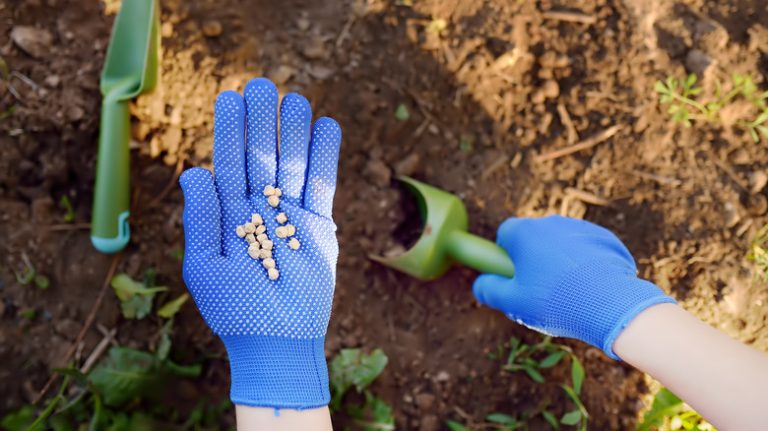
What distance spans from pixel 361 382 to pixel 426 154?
22.9 inches

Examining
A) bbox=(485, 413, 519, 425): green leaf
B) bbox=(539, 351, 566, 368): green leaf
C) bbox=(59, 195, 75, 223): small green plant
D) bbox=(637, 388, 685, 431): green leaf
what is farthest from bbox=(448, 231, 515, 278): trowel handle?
bbox=(59, 195, 75, 223): small green plant

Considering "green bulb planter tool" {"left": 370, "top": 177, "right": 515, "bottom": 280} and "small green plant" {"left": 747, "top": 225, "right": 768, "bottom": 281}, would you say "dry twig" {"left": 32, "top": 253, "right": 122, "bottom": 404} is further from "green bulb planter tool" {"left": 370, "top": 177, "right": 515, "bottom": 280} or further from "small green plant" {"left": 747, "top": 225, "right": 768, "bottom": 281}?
"small green plant" {"left": 747, "top": 225, "right": 768, "bottom": 281}

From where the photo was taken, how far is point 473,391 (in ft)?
5.06

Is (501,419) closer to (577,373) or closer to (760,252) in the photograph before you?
(577,373)

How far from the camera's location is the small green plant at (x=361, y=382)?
1458mm

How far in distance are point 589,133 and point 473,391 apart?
2.37 feet

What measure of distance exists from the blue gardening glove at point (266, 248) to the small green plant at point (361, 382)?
29 cm

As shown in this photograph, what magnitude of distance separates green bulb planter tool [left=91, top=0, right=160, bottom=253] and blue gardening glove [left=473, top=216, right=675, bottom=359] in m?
0.84

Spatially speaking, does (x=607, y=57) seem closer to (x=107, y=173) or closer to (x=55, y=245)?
(x=107, y=173)

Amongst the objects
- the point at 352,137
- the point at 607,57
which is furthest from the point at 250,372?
the point at 607,57

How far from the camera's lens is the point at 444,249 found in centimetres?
143

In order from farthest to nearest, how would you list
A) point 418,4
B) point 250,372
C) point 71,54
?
point 418,4 < point 71,54 < point 250,372

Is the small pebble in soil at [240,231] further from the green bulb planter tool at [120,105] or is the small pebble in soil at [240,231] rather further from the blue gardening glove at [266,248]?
the green bulb planter tool at [120,105]

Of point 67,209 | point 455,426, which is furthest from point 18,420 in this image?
point 455,426
